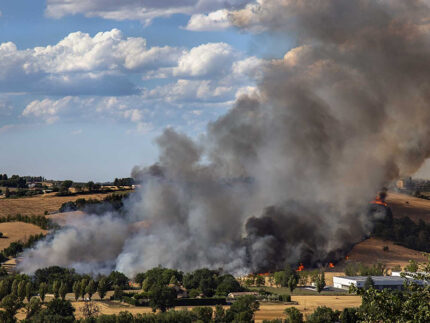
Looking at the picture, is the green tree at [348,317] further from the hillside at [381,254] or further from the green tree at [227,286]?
the hillside at [381,254]

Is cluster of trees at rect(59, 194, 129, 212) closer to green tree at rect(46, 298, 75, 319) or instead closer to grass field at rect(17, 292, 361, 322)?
grass field at rect(17, 292, 361, 322)

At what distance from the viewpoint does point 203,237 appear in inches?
5049

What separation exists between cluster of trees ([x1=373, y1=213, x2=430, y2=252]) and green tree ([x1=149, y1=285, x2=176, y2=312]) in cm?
7325

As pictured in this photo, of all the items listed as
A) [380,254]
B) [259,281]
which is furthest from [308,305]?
[380,254]

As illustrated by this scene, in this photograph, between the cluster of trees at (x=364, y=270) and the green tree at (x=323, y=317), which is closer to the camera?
the green tree at (x=323, y=317)

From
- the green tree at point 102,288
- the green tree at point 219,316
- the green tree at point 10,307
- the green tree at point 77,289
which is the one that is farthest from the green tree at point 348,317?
the green tree at point 77,289

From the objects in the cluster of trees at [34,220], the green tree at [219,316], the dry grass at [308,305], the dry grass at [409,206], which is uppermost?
the dry grass at [409,206]

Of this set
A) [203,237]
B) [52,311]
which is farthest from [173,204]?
[52,311]

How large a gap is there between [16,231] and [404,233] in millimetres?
94761

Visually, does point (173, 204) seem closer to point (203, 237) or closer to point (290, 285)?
point (203, 237)

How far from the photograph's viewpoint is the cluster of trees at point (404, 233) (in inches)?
6196

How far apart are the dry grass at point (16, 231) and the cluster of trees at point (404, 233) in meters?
81.3

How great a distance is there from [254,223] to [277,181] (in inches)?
A: 593

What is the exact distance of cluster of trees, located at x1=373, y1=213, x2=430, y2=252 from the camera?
157 m
